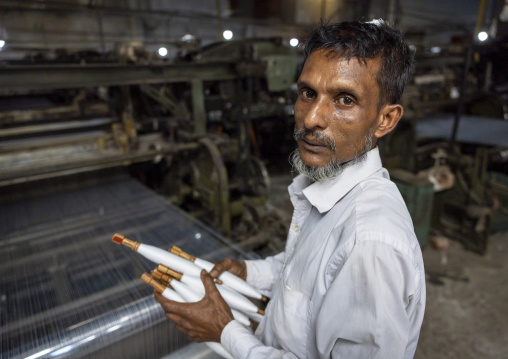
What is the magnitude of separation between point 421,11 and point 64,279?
12250 mm

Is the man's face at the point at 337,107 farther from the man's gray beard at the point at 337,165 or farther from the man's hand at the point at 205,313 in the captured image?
the man's hand at the point at 205,313

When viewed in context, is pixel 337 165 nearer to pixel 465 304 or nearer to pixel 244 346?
pixel 244 346

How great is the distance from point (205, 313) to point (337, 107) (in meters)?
0.71

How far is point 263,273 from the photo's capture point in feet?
4.53

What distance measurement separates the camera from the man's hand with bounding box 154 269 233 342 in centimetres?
107

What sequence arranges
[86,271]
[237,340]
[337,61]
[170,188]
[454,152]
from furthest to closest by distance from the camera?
[454,152] < [170,188] < [86,271] < [237,340] < [337,61]

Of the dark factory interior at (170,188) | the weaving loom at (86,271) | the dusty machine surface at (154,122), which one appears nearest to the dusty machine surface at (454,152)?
the dark factory interior at (170,188)

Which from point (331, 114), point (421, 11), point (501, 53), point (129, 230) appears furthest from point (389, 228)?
point (421, 11)

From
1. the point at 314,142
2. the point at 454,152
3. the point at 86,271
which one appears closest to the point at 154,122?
the point at 86,271

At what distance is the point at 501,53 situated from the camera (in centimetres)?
578

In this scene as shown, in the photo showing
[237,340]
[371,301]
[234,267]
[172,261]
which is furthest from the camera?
[234,267]

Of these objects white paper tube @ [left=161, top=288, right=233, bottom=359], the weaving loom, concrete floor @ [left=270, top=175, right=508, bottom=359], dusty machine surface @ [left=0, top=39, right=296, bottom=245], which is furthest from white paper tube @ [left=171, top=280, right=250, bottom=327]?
concrete floor @ [left=270, top=175, right=508, bottom=359]

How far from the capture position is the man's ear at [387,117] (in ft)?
3.19

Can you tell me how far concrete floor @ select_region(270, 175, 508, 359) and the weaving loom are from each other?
2.13m
